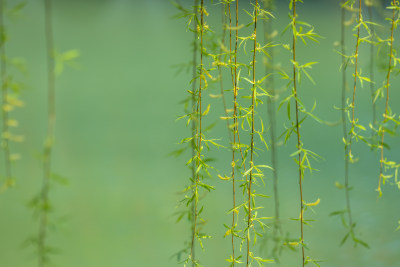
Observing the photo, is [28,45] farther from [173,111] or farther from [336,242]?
[336,242]

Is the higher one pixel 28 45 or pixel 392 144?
pixel 28 45

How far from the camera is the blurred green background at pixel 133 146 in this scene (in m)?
1.35

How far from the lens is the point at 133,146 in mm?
1437

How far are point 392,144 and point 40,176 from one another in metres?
1.31

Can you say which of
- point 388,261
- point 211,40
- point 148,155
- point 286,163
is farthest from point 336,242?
point 211,40

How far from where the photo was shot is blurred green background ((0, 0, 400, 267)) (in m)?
1.35

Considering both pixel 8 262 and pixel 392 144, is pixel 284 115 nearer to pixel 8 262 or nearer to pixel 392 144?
pixel 392 144

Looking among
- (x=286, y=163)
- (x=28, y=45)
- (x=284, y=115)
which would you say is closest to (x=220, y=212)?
(x=286, y=163)

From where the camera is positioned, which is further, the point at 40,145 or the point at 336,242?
the point at 336,242

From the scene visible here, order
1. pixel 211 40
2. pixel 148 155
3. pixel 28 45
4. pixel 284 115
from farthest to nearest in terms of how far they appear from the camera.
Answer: pixel 284 115 < pixel 148 155 < pixel 28 45 < pixel 211 40

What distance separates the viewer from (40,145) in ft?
4.40

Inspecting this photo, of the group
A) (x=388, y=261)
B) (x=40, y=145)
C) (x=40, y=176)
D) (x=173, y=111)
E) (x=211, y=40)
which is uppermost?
(x=211, y=40)

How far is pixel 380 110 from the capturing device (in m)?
1.60

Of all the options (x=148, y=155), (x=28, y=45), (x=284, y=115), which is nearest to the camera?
(x=28, y=45)
